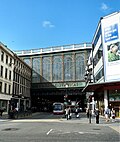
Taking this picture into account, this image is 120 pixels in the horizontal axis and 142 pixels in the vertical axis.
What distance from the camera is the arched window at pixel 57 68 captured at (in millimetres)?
73738

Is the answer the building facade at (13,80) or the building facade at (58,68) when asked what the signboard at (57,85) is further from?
the building facade at (13,80)

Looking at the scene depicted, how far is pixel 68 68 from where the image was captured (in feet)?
240

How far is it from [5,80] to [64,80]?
23.3 meters

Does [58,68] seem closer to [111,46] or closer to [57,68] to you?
[57,68]

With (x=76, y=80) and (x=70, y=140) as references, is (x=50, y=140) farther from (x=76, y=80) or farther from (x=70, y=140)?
(x=76, y=80)

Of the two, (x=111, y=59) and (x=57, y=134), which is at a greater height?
(x=111, y=59)

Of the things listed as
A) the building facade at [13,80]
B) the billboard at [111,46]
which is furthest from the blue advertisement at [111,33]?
the building facade at [13,80]

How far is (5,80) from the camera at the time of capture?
54312mm

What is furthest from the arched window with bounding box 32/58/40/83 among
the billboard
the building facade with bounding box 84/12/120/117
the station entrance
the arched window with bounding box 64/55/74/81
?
the billboard

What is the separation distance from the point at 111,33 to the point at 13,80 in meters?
32.0

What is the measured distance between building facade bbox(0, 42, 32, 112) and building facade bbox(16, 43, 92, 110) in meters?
3.56

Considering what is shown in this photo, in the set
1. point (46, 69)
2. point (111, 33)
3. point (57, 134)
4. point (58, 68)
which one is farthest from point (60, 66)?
point (57, 134)

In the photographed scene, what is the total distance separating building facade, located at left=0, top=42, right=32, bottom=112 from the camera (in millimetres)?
52969

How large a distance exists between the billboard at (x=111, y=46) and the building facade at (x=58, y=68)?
3302cm
